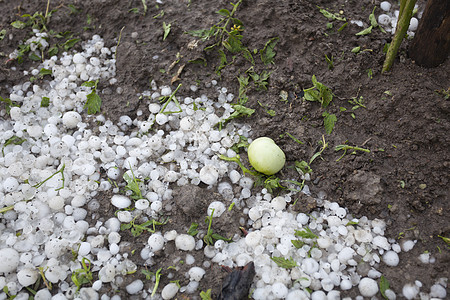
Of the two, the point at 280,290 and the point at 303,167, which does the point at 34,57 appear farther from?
the point at 280,290

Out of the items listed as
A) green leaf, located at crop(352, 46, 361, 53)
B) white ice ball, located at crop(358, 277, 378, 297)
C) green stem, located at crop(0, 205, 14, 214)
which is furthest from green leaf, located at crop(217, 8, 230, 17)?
white ice ball, located at crop(358, 277, 378, 297)

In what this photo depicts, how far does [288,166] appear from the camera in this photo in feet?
6.91

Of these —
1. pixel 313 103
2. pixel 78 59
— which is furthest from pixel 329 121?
pixel 78 59

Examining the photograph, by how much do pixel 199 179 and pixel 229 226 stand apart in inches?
12.4

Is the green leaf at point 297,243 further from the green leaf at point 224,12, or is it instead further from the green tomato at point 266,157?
the green leaf at point 224,12

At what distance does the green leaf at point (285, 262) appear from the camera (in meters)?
1.78

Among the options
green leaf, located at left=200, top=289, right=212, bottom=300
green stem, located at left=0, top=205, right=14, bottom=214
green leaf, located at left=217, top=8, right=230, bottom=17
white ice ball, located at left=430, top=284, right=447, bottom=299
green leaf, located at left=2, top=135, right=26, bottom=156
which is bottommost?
green stem, located at left=0, top=205, right=14, bottom=214

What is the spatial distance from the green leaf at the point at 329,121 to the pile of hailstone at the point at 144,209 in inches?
17.0

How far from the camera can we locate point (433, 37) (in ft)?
6.74

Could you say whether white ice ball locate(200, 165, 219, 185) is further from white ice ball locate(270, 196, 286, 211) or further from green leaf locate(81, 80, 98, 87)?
green leaf locate(81, 80, 98, 87)

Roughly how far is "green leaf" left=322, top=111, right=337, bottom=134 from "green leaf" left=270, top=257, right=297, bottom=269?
765 millimetres

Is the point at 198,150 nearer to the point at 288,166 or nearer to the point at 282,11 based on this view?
the point at 288,166

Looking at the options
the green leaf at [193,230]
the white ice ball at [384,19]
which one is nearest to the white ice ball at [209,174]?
the green leaf at [193,230]

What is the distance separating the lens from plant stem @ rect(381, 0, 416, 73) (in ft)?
6.48
